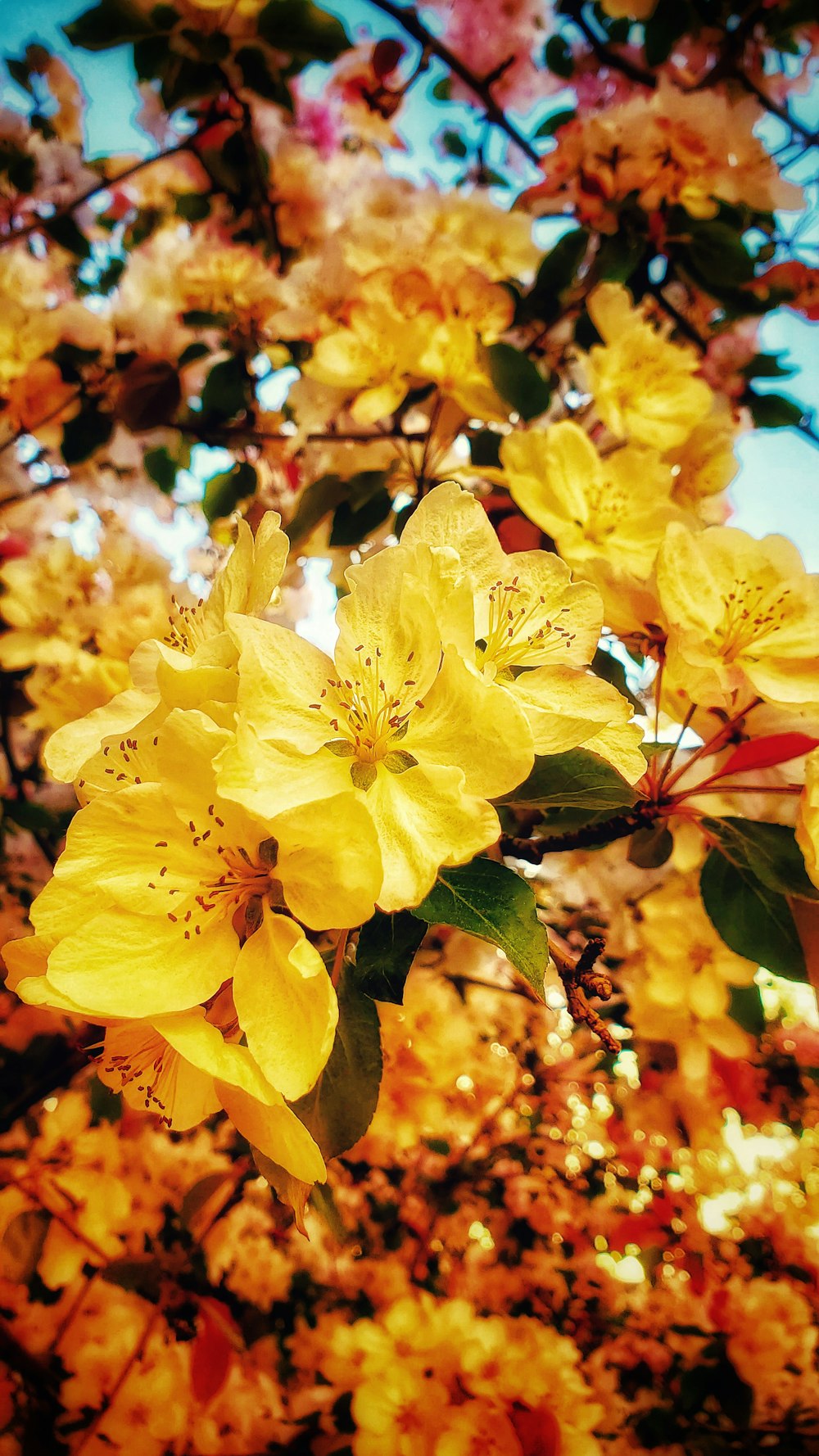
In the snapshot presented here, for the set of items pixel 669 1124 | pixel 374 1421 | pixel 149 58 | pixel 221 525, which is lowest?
pixel 669 1124

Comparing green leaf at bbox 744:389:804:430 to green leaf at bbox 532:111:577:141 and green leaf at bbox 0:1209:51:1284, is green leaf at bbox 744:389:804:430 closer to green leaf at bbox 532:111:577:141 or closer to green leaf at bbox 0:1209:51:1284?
green leaf at bbox 532:111:577:141

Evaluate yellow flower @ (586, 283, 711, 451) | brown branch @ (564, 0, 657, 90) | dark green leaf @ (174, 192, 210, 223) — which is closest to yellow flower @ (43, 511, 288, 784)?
yellow flower @ (586, 283, 711, 451)

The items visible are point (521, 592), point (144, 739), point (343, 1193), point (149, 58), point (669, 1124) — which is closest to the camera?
point (144, 739)

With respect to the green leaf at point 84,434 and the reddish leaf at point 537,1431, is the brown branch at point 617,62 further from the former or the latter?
the reddish leaf at point 537,1431

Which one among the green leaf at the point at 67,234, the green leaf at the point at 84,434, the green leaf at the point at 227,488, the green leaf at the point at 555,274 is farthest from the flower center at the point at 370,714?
the green leaf at the point at 67,234

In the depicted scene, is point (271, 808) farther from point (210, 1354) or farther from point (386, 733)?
point (210, 1354)

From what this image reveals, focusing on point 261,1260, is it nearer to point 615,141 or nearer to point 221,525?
point 221,525

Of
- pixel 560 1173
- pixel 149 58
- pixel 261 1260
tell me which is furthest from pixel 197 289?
pixel 560 1173
